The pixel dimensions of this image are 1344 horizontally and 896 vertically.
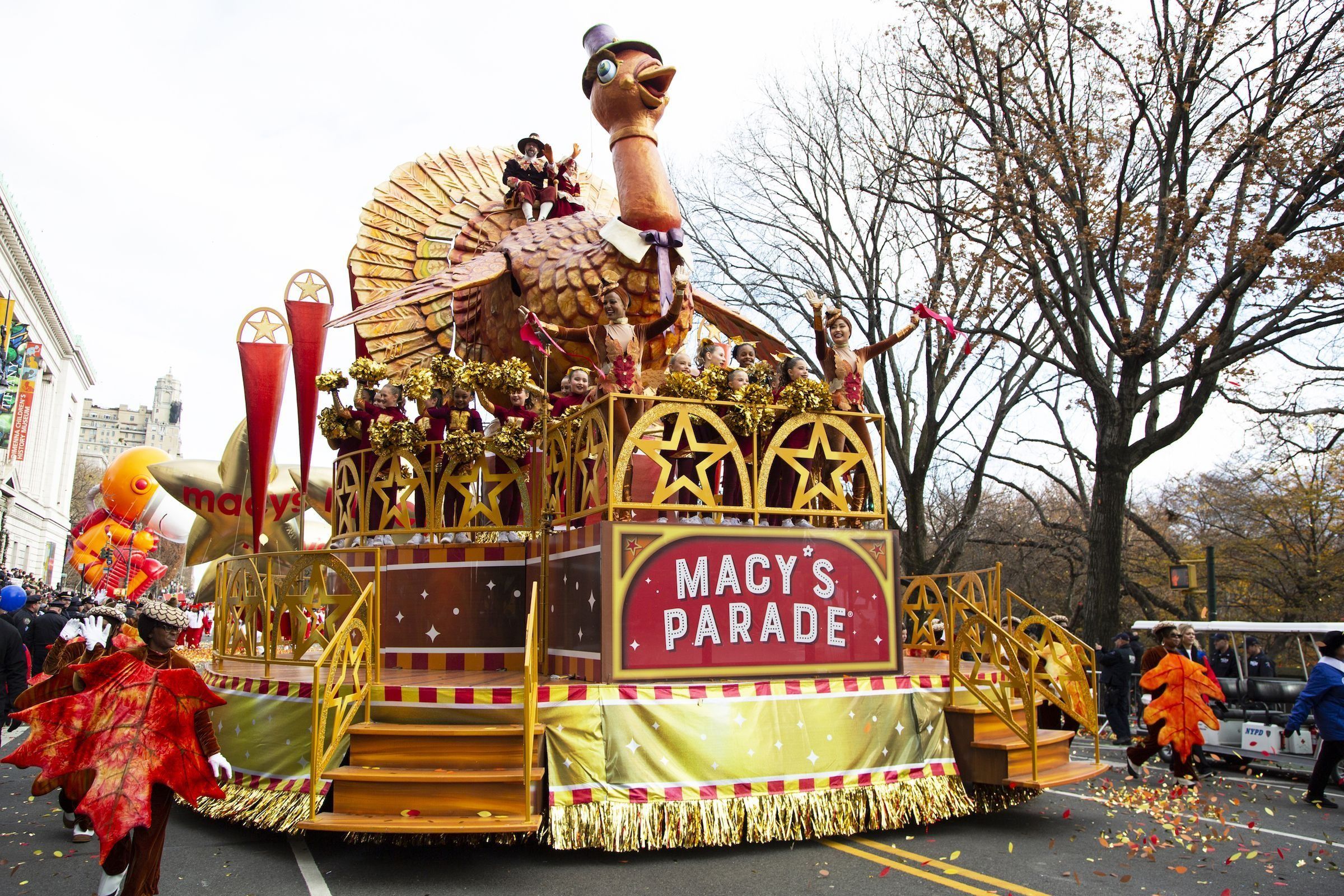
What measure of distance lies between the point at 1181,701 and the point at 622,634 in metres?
5.69

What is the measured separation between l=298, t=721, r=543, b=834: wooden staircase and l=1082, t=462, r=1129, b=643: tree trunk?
12.8 meters

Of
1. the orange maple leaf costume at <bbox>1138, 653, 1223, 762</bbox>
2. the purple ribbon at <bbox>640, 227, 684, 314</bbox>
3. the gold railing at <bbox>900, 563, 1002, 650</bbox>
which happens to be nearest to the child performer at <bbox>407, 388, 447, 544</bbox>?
the purple ribbon at <bbox>640, 227, 684, 314</bbox>

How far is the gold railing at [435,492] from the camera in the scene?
8.36 m

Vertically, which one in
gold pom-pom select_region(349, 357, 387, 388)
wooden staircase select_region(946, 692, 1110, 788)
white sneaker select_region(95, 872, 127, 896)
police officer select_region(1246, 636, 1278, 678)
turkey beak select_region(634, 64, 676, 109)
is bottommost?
white sneaker select_region(95, 872, 127, 896)

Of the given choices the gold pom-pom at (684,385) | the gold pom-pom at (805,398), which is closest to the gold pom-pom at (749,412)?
the gold pom-pom at (805,398)

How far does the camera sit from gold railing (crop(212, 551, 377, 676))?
23.0 ft

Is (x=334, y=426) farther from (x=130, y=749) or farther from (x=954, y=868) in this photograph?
(x=954, y=868)

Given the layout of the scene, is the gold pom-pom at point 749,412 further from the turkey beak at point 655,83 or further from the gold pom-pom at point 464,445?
the turkey beak at point 655,83

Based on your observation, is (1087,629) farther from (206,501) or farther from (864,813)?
(206,501)

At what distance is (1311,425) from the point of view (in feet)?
58.6

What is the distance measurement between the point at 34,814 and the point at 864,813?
22.3ft

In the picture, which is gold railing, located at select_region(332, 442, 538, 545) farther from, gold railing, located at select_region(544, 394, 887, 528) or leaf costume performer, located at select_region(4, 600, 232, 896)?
leaf costume performer, located at select_region(4, 600, 232, 896)

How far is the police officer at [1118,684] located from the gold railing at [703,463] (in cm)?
603

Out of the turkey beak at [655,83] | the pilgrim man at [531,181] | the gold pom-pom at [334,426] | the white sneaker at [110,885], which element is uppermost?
the pilgrim man at [531,181]
